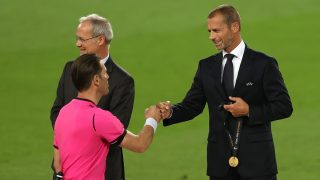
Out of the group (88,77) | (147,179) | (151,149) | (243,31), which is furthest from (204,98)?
(243,31)

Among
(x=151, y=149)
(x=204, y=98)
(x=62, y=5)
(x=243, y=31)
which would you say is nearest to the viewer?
(x=204, y=98)

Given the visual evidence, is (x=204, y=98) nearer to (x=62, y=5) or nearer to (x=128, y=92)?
(x=128, y=92)

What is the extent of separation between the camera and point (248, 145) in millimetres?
5859

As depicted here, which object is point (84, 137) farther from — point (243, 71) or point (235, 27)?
point (235, 27)

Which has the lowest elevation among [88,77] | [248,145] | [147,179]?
[147,179]

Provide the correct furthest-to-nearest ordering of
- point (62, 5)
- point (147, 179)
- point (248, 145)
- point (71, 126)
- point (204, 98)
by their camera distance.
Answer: point (62, 5)
point (147, 179)
point (204, 98)
point (248, 145)
point (71, 126)

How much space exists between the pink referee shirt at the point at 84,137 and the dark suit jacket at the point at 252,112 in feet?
3.35

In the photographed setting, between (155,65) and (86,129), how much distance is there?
8.95 metres

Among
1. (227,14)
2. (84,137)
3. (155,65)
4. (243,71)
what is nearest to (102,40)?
(227,14)

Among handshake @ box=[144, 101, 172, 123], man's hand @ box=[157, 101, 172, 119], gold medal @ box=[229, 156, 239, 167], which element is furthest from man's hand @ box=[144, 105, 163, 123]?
gold medal @ box=[229, 156, 239, 167]

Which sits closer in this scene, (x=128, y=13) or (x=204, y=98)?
(x=204, y=98)

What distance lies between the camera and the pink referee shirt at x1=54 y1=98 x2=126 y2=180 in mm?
5043

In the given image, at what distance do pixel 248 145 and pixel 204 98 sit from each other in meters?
0.57

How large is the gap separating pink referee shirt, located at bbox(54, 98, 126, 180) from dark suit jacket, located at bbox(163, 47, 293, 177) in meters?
1.02
